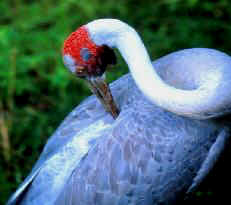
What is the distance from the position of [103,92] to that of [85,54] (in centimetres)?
28

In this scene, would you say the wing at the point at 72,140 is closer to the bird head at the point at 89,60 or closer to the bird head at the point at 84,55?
the bird head at the point at 89,60

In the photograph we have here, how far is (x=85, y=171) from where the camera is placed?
8.54ft

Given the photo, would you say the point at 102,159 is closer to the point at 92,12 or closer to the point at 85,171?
the point at 85,171

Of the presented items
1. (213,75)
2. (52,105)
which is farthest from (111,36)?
(52,105)

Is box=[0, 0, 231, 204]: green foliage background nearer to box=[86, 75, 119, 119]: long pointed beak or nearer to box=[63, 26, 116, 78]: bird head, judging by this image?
box=[86, 75, 119, 119]: long pointed beak

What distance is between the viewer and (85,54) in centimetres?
258

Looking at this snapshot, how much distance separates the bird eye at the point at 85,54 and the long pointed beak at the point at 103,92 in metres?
0.16

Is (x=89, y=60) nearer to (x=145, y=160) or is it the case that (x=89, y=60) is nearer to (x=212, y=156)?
(x=145, y=160)

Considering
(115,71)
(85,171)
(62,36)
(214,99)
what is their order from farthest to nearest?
1. (62,36)
2. (115,71)
3. (85,171)
4. (214,99)

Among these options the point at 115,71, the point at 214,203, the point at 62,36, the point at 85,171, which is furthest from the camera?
the point at 62,36

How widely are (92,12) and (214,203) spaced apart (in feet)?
6.96

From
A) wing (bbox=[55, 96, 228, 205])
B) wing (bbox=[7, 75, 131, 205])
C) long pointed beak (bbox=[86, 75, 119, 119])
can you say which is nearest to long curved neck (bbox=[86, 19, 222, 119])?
wing (bbox=[55, 96, 228, 205])

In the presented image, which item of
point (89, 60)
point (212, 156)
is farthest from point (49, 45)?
point (212, 156)

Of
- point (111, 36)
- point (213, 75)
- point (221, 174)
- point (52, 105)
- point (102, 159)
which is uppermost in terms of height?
point (111, 36)
